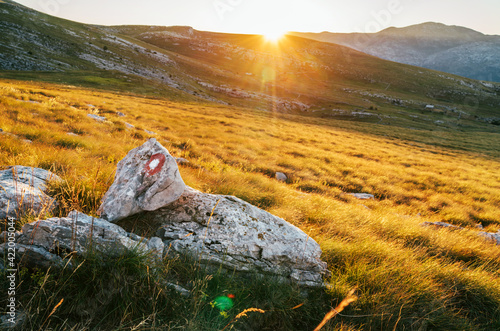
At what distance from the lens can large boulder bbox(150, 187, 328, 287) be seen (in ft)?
9.93

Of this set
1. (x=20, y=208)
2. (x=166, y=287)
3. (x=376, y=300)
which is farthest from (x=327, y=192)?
(x=20, y=208)

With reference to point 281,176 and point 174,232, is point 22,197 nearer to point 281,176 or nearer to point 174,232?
point 174,232

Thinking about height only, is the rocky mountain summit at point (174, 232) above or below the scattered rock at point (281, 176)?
above

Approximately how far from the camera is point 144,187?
352 cm

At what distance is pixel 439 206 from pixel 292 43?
678 ft

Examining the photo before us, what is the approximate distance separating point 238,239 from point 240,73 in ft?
402

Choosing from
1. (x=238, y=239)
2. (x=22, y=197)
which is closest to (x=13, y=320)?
(x=22, y=197)

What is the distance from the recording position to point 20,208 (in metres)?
2.76

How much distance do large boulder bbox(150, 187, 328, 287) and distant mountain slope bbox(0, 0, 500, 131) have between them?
49534 millimetres

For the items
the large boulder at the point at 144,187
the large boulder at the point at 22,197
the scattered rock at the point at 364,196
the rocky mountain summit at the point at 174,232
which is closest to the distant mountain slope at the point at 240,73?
the scattered rock at the point at 364,196

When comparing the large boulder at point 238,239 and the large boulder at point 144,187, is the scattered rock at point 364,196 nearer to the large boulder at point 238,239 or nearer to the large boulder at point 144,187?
the large boulder at point 238,239

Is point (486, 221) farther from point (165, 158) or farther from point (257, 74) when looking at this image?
point (257, 74)

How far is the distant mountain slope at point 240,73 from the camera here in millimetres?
54906

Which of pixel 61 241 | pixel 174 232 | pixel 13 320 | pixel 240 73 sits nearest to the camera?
pixel 13 320
